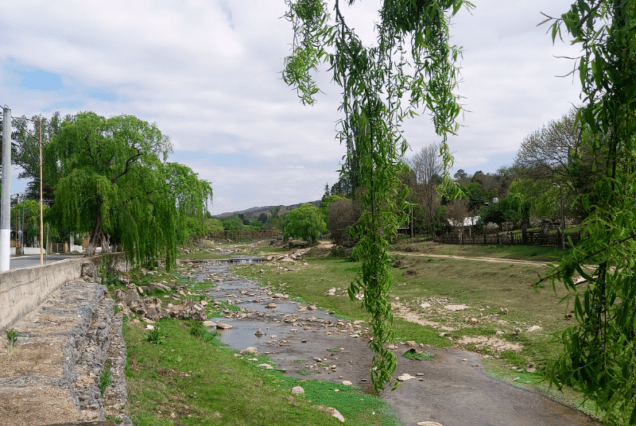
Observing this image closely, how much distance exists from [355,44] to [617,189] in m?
1.70

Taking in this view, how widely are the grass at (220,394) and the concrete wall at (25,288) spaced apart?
97.5 inches

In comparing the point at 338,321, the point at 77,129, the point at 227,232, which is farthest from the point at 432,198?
the point at 227,232

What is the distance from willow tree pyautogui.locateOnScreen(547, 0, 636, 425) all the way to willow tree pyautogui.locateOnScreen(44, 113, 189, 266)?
851 inches

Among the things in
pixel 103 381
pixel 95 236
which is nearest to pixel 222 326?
pixel 95 236

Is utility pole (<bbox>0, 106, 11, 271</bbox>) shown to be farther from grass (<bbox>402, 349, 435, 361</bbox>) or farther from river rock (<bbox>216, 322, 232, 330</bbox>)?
grass (<bbox>402, 349, 435, 361</bbox>)

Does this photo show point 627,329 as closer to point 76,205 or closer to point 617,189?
point 617,189

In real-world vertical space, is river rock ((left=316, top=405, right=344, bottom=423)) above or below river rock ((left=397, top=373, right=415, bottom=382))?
above

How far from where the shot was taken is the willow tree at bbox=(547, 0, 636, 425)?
1527mm

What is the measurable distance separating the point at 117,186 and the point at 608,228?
75.1ft

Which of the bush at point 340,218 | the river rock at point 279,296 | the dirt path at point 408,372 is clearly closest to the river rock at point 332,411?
the dirt path at point 408,372

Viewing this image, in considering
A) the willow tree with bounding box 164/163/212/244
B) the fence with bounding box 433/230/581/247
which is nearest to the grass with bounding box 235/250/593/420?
the fence with bounding box 433/230/581/247

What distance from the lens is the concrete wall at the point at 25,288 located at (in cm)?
797

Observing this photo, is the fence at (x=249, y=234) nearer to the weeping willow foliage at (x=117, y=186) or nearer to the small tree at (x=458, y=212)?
the small tree at (x=458, y=212)

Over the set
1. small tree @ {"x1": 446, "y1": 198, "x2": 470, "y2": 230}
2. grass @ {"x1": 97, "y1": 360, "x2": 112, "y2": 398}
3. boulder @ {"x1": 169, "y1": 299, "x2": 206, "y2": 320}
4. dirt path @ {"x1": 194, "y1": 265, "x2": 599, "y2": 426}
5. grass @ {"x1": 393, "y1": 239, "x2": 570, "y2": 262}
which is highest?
small tree @ {"x1": 446, "y1": 198, "x2": 470, "y2": 230}
